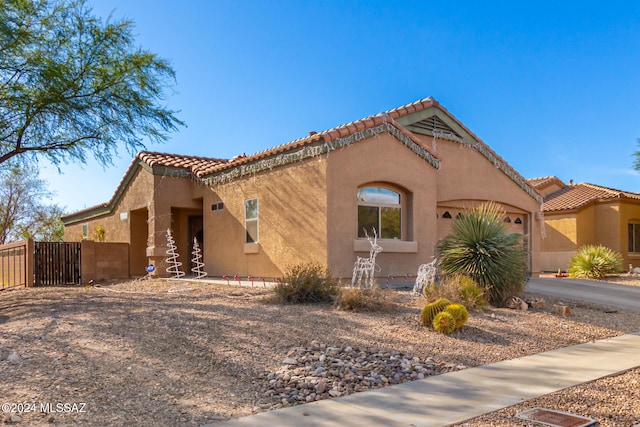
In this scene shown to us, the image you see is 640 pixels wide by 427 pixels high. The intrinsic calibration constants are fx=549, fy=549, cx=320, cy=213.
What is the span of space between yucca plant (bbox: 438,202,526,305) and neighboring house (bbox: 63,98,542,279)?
2.29 metres

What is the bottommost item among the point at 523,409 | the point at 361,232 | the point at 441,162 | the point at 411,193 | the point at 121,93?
the point at 523,409

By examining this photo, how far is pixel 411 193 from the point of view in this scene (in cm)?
1517

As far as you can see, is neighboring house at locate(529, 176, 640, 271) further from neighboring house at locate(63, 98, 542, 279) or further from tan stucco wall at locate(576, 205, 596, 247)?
neighboring house at locate(63, 98, 542, 279)

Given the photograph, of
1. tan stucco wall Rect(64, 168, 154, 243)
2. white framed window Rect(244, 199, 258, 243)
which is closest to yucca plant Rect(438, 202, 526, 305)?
white framed window Rect(244, 199, 258, 243)

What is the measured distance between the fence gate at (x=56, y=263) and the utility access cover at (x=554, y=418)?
1624cm

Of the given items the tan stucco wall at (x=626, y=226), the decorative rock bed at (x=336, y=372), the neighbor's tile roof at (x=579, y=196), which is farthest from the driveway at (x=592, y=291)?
the tan stucco wall at (x=626, y=226)

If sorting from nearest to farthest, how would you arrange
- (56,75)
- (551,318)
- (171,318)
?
Result: (171,318) → (551,318) → (56,75)

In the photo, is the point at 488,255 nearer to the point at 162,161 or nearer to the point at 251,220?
the point at 251,220

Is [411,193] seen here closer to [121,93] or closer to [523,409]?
[121,93]

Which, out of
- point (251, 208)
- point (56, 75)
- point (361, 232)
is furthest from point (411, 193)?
point (56, 75)

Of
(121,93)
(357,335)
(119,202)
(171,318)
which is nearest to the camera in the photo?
(357,335)

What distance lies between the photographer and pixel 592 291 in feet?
52.3

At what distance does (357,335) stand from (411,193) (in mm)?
7454

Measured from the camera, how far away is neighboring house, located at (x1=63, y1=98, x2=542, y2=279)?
45.0 feet
